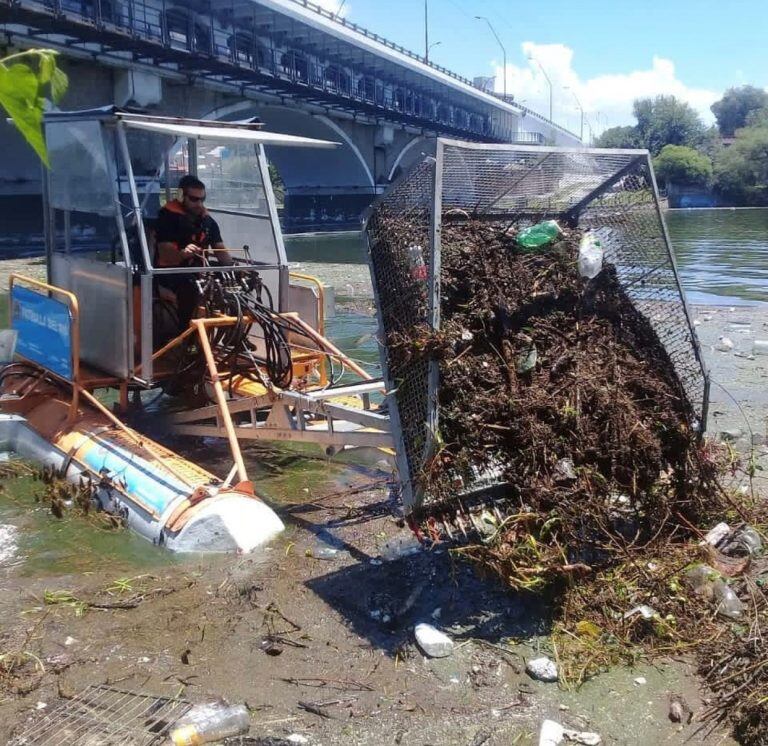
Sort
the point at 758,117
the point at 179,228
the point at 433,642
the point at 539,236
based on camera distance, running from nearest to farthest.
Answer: the point at 433,642 → the point at 539,236 → the point at 179,228 → the point at 758,117

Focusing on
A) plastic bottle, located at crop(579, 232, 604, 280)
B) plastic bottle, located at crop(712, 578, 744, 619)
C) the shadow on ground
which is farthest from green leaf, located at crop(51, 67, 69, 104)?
plastic bottle, located at crop(579, 232, 604, 280)

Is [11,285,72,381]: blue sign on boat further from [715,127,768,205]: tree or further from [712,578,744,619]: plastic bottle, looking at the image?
[715,127,768,205]: tree

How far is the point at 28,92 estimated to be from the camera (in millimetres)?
1108

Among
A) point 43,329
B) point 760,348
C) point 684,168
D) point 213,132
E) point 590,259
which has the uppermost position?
point 684,168

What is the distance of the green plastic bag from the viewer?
16.5 feet

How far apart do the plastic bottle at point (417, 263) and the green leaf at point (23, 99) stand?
333 cm

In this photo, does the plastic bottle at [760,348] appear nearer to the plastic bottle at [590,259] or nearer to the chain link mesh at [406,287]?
the plastic bottle at [590,259]

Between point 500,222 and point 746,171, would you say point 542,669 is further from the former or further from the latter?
point 746,171

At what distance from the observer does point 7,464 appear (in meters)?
6.82

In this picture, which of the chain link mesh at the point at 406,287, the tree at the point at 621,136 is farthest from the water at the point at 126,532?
the tree at the point at 621,136

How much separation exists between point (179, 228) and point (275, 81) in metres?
29.6

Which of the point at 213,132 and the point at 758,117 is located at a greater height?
the point at 758,117

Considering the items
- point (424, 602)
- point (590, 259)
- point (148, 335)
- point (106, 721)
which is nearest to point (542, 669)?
point (424, 602)

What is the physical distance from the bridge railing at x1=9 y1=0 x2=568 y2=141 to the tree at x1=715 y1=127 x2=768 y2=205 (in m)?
26.6
